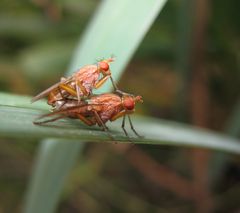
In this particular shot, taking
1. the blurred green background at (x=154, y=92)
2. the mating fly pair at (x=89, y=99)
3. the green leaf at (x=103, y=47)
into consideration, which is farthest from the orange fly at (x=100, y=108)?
the blurred green background at (x=154, y=92)

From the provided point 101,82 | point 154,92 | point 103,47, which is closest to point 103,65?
point 101,82

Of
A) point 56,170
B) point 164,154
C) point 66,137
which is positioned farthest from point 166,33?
point 66,137

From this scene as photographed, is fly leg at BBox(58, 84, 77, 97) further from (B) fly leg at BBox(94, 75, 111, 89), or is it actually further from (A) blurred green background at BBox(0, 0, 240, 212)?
(A) blurred green background at BBox(0, 0, 240, 212)

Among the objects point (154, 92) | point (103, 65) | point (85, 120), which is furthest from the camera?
point (154, 92)

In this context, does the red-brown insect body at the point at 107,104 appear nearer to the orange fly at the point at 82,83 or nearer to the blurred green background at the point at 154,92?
the orange fly at the point at 82,83

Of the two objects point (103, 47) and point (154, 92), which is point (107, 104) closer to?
point (103, 47)

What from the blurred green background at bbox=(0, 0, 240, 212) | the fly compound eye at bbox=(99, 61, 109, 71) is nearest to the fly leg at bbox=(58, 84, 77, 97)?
the fly compound eye at bbox=(99, 61, 109, 71)
